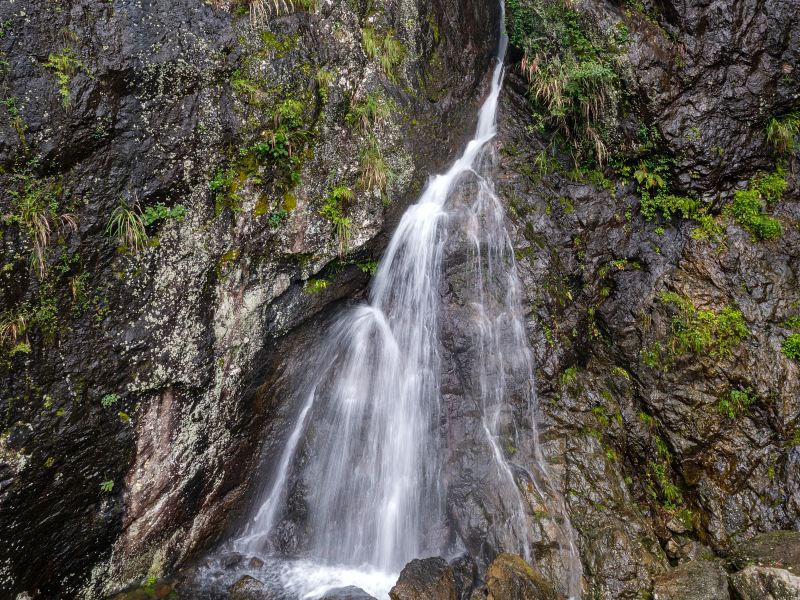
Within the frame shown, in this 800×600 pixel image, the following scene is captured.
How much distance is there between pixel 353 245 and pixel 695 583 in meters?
6.23

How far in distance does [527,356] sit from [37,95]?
7.40 m

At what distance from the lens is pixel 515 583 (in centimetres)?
525

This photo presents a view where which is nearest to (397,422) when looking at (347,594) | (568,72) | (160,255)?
(347,594)

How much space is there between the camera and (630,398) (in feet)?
23.8

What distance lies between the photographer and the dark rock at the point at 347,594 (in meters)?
5.87

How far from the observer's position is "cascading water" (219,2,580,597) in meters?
6.64

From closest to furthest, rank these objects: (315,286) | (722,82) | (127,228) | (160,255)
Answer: (127,228)
(160,255)
(315,286)
(722,82)

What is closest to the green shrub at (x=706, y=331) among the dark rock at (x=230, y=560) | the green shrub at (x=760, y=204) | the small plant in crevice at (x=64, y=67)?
the green shrub at (x=760, y=204)

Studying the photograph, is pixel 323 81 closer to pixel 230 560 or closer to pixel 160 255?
pixel 160 255

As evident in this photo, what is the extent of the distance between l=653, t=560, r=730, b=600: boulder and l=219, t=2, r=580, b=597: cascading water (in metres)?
1.12

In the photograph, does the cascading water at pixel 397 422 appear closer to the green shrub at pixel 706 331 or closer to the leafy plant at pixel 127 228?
the green shrub at pixel 706 331

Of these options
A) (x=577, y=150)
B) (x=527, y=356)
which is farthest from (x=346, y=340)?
(x=577, y=150)

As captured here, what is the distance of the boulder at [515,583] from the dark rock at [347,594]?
169cm

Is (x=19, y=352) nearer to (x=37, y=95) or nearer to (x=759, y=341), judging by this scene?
(x=37, y=95)
